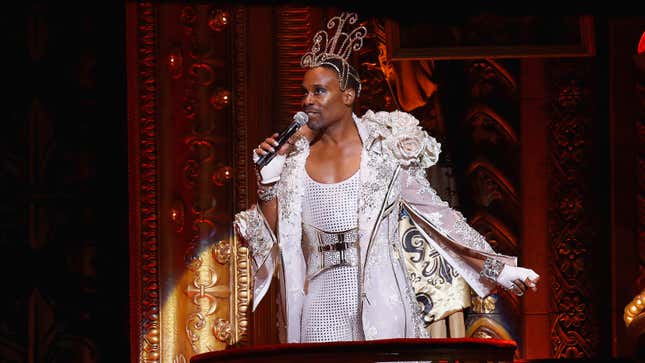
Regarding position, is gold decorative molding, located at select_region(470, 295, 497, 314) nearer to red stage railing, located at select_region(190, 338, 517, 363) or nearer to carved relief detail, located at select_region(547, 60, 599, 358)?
carved relief detail, located at select_region(547, 60, 599, 358)

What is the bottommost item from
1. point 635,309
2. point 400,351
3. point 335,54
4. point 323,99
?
point 400,351

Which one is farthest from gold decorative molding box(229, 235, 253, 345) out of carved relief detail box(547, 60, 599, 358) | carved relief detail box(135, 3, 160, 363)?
carved relief detail box(547, 60, 599, 358)

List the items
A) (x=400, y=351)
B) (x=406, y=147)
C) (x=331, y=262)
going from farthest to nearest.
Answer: (x=406, y=147)
(x=331, y=262)
(x=400, y=351)

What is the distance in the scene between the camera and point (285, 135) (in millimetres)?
5934

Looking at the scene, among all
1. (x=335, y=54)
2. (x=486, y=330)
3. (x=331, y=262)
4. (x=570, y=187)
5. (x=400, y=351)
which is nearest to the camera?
(x=400, y=351)

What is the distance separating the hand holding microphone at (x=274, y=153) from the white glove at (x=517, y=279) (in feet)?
2.97

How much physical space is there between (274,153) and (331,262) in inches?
17.8

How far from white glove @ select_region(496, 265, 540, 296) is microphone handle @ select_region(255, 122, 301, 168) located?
91cm

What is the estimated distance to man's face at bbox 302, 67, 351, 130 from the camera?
620 cm

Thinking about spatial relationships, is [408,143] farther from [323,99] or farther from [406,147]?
[323,99]

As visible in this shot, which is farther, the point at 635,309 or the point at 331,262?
the point at 331,262

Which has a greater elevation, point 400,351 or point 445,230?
point 445,230

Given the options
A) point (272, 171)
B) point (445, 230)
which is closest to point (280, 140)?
point (272, 171)

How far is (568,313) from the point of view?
7.09 meters
